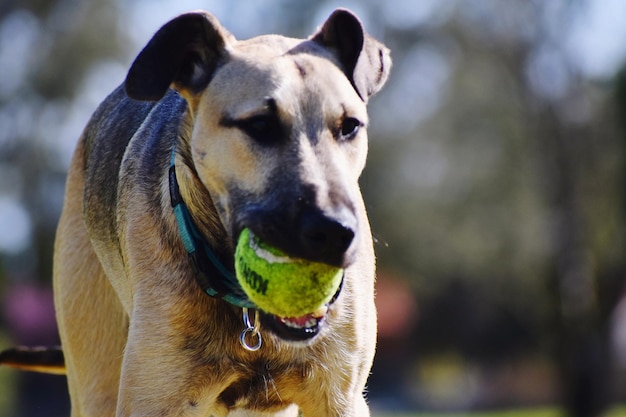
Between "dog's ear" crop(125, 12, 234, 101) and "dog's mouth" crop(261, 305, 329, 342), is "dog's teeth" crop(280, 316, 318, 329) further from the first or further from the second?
"dog's ear" crop(125, 12, 234, 101)

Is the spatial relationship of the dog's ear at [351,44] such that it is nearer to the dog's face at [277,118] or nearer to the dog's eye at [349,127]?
the dog's face at [277,118]

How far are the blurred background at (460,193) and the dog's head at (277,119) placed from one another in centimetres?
1738

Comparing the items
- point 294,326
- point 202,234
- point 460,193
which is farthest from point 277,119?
point 460,193

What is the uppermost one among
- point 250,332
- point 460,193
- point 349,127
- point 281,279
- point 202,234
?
point 349,127

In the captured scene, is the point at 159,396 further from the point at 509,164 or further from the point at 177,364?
the point at 509,164

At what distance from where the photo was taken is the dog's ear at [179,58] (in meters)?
4.85

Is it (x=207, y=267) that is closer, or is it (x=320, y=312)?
(x=320, y=312)

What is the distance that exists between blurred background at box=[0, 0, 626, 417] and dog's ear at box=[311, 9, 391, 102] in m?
17.3

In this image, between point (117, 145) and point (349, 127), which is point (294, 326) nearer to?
point (349, 127)

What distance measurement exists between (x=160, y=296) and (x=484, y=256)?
35.8 metres

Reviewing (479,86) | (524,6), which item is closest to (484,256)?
(479,86)

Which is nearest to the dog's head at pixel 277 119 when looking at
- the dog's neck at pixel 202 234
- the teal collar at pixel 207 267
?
the dog's neck at pixel 202 234

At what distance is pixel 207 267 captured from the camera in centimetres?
488

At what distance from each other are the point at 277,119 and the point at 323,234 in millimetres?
579
